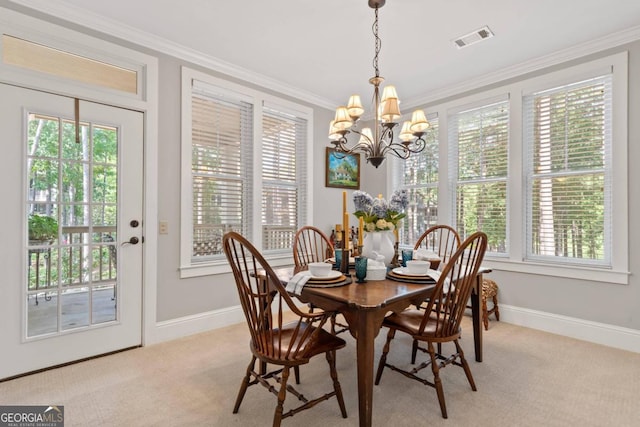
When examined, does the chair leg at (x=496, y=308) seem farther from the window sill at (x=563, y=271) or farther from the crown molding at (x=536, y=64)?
the crown molding at (x=536, y=64)

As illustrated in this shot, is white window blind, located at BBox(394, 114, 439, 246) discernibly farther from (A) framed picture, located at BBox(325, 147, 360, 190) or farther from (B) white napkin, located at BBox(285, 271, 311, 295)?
(B) white napkin, located at BBox(285, 271, 311, 295)

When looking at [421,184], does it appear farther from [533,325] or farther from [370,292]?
[370,292]

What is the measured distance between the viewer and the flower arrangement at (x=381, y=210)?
7.23ft

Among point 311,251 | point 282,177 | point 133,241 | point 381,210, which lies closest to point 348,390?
point 311,251

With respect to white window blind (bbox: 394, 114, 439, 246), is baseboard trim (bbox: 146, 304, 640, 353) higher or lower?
lower

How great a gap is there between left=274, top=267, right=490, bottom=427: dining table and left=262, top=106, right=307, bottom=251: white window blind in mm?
2118

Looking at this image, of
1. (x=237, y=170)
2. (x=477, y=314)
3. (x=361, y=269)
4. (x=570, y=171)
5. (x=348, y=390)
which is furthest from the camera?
(x=237, y=170)

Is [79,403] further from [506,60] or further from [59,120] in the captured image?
[506,60]

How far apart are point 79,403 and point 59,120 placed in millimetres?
1977

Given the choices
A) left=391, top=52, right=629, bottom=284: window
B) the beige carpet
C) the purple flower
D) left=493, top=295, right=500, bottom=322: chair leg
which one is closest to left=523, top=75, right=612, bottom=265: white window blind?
left=391, top=52, right=629, bottom=284: window

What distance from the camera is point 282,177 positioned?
3936 mm

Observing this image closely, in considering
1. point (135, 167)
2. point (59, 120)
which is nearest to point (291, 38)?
point (135, 167)

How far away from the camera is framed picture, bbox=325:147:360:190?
4391 millimetres

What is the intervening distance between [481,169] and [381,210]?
2140 millimetres
